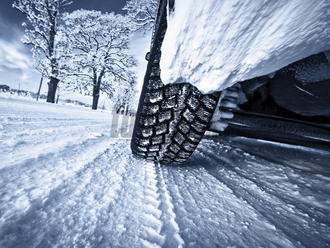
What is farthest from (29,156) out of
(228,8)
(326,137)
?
(326,137)

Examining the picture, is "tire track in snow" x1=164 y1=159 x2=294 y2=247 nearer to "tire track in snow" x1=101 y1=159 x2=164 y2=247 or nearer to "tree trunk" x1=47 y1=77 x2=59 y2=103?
"tire track in snow" x1=101 y1=159 x2=164 y2=247

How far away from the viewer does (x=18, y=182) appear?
0.39 meters

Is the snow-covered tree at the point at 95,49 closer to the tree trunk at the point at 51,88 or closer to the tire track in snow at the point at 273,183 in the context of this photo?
the tree trunk at the point at 51,88

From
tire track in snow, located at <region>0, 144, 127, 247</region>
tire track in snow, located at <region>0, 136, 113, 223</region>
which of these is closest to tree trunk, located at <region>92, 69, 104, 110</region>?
tire track in snow, located at <region>0, 136, 113, 223</region>

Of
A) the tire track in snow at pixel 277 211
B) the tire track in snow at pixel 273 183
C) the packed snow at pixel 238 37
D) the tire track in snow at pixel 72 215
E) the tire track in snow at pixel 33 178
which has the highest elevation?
the packed snow at pixel 238 37

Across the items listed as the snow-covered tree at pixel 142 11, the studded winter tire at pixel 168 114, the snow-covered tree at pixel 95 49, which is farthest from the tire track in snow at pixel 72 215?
the snow-covered tree at pixel 95 49

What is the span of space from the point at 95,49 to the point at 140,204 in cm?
1090

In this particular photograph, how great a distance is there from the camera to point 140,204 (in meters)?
0.40

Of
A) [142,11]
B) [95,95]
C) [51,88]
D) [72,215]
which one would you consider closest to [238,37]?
[72,215]

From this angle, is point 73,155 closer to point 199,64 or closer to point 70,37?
point 199,64

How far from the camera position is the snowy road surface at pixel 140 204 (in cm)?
30

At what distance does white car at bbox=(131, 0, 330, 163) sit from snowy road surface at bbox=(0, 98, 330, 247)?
188mm

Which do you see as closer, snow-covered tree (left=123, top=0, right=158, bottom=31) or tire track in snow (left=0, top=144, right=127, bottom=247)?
tire track in snow (left=0, top=144, right=127, bottom=247)

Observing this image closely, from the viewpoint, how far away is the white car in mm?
380
